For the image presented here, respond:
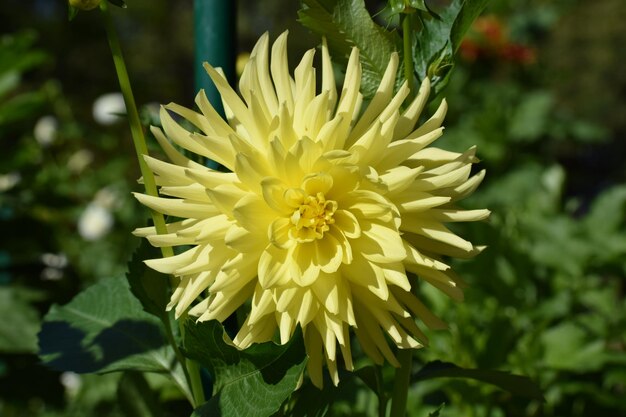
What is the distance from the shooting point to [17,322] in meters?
1.51

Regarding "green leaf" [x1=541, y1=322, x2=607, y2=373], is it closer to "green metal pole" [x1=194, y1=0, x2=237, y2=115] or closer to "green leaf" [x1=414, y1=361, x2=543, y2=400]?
"green leaf" [x1=414, y1=361, x2=543, y2=400]

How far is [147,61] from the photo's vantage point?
846cm

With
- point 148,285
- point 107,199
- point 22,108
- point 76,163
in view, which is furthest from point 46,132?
point 148,285

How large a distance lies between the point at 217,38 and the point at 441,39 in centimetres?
25

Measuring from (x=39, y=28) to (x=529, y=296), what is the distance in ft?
24.6

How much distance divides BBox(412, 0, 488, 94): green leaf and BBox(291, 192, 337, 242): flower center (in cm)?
14

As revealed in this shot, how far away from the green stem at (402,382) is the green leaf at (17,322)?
98 cm

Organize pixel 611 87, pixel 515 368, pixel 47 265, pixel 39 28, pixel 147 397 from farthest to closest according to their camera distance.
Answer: pixel 39 28, pixel 611 87, pixel 47 265, pixel 515 368, pixel 147 397

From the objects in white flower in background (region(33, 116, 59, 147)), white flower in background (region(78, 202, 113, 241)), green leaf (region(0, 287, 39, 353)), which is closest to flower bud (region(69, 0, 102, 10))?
green leaf (region(0, 287, 39, 353))

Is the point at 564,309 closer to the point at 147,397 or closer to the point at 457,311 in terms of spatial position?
the point at 457,311

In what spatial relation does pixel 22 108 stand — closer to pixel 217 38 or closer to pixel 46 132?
pixel 217 38

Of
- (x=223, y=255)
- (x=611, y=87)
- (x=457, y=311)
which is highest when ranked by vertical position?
(x=223, y=255)

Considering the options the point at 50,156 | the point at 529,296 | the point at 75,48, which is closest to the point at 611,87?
the point at 50,156

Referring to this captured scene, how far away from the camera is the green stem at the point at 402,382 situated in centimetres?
62
